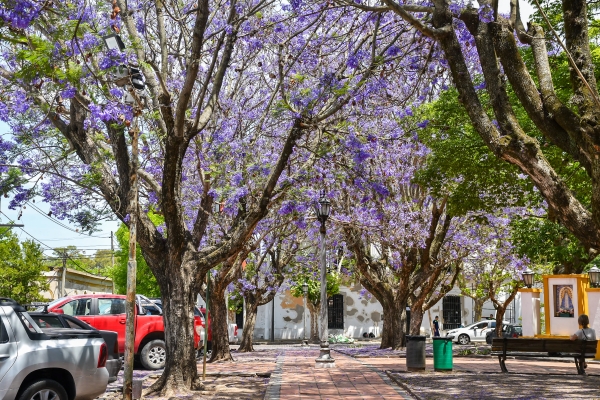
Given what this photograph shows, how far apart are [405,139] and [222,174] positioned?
504 centimetres

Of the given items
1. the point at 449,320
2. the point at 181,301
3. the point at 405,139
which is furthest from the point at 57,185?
the point at 449,320

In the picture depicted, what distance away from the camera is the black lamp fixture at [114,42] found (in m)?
10.2

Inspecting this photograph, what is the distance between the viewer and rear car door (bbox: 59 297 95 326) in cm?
1858

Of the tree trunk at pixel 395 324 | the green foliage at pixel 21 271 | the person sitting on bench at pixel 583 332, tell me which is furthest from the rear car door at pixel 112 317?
the green foliage at pixel 21 271

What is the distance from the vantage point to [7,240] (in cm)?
4284

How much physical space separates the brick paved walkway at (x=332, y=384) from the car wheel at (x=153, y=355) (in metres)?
3.06

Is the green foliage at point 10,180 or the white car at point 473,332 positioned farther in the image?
the white car at point 473,332

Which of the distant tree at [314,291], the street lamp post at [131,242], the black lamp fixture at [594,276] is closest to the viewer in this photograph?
the street lamp post at [131,242]

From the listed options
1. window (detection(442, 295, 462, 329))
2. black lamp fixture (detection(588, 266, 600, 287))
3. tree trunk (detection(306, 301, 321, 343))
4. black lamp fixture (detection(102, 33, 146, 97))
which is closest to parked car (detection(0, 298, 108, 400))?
black lamp fixture (detection(102, 33, 146, 97))

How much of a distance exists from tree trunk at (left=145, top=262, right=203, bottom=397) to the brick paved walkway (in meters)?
1.52

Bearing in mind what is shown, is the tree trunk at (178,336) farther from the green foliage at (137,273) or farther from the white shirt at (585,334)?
the green foliage at (137,273)

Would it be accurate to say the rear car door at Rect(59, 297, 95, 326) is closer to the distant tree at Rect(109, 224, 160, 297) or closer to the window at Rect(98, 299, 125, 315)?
the window at Rect(98, 299, 125, 315)

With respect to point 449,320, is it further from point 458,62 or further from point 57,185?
point 458,62

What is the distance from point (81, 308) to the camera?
19.0m
